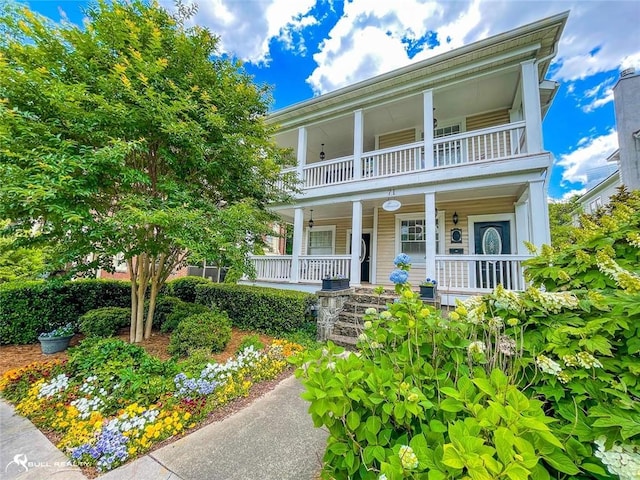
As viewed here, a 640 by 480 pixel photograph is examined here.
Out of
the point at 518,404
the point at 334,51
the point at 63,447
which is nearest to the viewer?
the point at 518,404

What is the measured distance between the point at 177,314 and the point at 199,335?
1.56 m

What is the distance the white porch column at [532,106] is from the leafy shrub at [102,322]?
9846 mm

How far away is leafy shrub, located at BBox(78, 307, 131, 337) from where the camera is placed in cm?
514

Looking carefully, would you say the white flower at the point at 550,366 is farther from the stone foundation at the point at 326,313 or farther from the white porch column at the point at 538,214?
the white porch column at the point at 538,214

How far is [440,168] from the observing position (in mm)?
6398

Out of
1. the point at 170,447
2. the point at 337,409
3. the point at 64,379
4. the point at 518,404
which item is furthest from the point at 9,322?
the point at 518,404

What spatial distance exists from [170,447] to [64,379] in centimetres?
211

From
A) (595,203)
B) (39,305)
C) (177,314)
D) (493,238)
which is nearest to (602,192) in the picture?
(595,203)

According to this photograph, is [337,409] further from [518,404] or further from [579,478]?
[579,478]

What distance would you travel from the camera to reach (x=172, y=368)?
362cm

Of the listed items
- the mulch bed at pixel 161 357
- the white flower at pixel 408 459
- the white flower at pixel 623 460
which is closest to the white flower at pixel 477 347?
the white flower at pixel 623 460

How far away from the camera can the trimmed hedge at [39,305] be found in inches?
200

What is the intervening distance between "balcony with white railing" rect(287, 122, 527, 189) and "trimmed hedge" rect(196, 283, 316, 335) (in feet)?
12.3

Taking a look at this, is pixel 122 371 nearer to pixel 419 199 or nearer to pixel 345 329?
pixel 345 329
